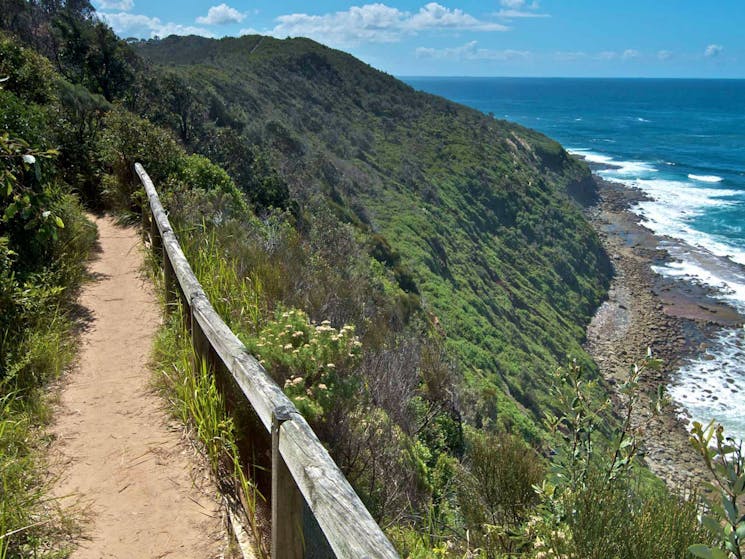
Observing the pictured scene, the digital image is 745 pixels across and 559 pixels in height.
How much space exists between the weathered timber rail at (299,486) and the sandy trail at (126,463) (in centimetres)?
73

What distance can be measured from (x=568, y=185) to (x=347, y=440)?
65693 mm

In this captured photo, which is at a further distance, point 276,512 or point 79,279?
point 79,279

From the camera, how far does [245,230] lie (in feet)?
26.0

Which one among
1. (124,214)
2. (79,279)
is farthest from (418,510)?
(124,214)

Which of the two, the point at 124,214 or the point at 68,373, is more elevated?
the point at 124,214

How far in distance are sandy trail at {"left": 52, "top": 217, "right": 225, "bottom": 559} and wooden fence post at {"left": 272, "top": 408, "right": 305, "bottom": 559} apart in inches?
27.5

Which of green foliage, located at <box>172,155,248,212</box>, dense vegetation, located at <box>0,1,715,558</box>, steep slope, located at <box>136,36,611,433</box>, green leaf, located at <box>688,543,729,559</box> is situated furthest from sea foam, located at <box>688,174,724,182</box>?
green leaf, located at <box>688,543,729,559</box>

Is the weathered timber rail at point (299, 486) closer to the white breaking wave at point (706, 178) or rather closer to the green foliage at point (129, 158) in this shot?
the green foliage at point (129, 158)

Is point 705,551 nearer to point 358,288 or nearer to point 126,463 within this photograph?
point 126,463

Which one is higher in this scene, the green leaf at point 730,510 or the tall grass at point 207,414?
the green leaf at point 730,510

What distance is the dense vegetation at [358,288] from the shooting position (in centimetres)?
382

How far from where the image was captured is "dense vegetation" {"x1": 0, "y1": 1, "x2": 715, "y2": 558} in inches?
150

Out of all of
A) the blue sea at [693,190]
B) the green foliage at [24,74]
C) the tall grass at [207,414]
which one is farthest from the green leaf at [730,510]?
the blue sea at [693,190]

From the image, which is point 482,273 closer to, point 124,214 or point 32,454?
point 124,214
